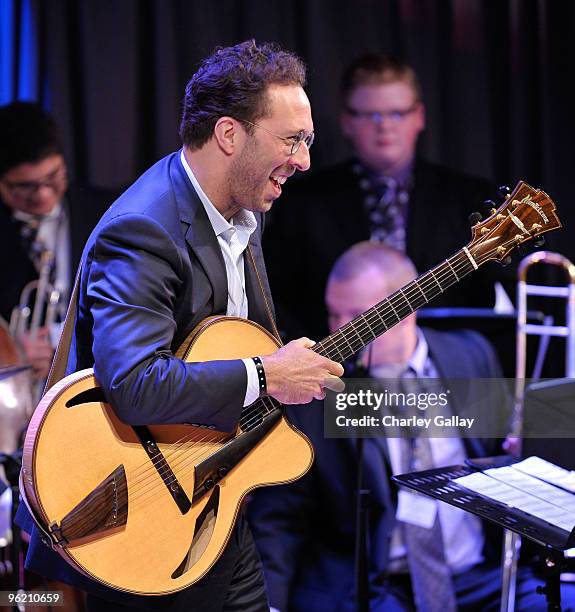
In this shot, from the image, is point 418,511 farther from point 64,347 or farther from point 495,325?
point 64,347

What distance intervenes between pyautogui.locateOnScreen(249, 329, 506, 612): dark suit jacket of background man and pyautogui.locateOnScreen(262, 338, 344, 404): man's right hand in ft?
5.11

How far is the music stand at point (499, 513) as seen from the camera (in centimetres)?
201

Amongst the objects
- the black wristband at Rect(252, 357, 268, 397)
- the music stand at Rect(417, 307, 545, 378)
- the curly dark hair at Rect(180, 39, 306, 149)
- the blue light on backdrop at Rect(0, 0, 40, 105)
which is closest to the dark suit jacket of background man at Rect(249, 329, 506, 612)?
the music stand at Rect(417, 307, 545, 378)

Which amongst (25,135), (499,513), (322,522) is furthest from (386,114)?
(499,513)

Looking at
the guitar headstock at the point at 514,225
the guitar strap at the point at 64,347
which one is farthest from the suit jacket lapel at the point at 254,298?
the guitar headstock at the point at 514,225

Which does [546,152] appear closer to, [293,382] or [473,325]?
[473,325]

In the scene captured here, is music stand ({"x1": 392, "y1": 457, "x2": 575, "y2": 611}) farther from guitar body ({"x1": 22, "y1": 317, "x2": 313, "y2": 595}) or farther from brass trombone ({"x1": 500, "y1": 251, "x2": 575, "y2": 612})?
brass trombone ({"x1": 500, "y1": 251, "x2": 575, "y2": 612})

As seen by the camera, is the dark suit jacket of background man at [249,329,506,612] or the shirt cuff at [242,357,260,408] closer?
the shirt cuff at [242,357,260,408]

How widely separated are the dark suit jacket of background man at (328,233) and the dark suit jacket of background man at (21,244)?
33.5 inches

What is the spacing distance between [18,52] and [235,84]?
2404 millimetres

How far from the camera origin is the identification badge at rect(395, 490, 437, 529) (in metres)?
3.55

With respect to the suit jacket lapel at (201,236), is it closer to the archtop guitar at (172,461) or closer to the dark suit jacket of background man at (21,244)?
the archtop guitar at (172,461)

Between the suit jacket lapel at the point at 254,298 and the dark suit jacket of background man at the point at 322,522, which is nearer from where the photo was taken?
the suit jacket lapel at the point at 254,298

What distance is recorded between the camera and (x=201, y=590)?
220 centimetres
